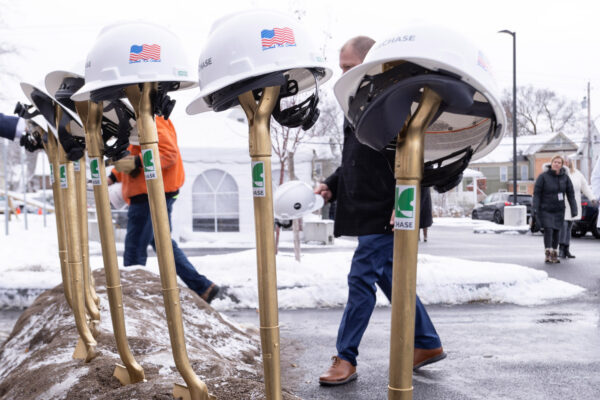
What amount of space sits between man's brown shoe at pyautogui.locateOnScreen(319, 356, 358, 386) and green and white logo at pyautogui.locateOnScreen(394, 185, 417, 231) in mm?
2617

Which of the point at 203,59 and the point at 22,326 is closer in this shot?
the point at 203,59

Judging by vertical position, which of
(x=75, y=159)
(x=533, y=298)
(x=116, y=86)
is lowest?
(x=533, y=298)

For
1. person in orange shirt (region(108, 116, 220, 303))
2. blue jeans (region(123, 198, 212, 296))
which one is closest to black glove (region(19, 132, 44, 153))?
person in orange shirt (region(108, 116, 220, 303))

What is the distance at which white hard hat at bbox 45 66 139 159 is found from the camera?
255 cm

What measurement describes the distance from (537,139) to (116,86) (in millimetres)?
61514

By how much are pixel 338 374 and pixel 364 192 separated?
3.47 ft

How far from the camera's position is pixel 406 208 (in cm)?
136

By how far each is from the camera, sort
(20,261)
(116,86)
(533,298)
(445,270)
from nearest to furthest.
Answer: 1. (116,86)
2. (533,298)
3. (445,270)
4. (20,261)

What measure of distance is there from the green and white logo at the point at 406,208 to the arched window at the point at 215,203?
575 inches

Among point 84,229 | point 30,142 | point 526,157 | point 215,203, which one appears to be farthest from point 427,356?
point 526,157

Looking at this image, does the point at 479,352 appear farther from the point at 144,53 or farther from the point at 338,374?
the point at 144,53

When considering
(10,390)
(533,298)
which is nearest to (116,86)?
(10,390)

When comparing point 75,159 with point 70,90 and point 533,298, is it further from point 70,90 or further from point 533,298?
point 533,298

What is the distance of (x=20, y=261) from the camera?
32.0ft
